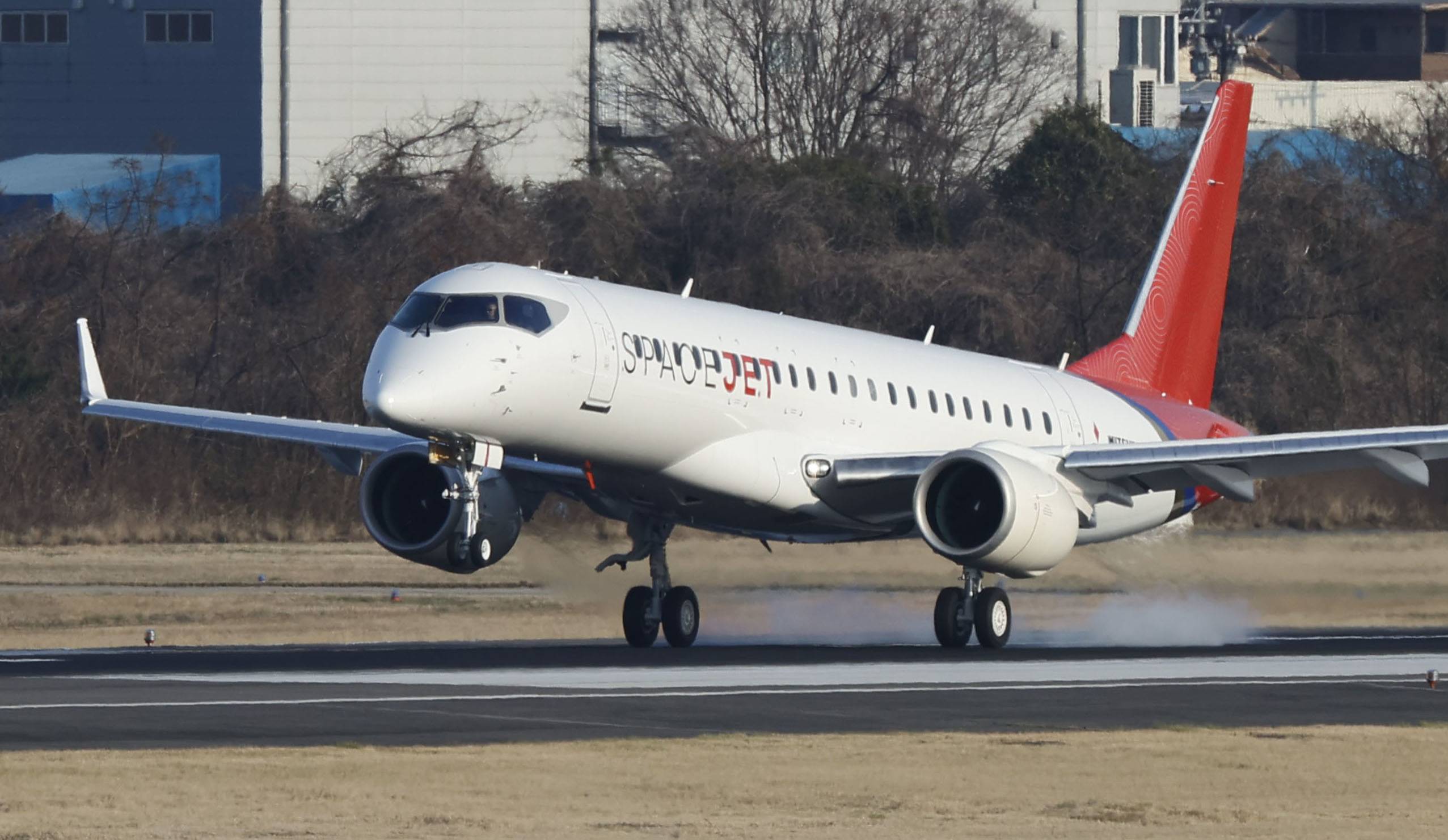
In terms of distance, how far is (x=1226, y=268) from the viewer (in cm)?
4019

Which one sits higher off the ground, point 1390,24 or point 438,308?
point 1390,24

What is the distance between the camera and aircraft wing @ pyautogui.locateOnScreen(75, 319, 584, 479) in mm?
32188

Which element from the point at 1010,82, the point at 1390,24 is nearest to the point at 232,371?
the point at 1010,82

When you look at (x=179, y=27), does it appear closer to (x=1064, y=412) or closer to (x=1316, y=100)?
(x=1064, y=412)

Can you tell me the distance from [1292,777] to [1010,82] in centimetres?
7559

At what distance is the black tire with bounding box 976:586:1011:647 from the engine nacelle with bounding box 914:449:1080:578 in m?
1.01

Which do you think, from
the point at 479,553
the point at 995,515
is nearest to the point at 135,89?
the point at 479,553

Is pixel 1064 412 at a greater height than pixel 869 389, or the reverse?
pixel 869 389

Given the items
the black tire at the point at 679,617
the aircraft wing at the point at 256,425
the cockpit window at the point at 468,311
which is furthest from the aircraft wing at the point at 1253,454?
the aircraft wing at the point at 256,425

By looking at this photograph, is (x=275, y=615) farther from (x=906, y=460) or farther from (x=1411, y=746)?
(x=1411, y=746)

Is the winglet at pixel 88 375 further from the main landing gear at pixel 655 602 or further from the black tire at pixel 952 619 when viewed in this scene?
the black tire at pixel 952 619

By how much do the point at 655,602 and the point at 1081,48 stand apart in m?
69.7

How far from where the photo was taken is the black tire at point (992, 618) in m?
30.8

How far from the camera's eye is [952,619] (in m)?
30.6
